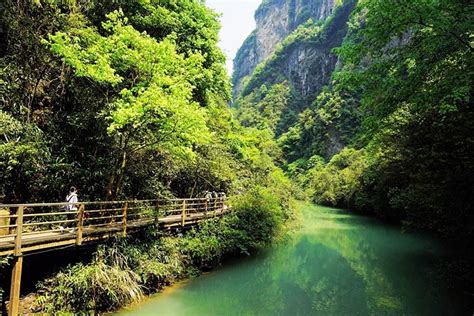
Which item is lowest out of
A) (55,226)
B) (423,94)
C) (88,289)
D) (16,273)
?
(88,289)

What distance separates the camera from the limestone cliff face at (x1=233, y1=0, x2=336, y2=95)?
509ft

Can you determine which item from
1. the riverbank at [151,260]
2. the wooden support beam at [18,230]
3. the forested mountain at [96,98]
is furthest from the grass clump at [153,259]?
the forested mountain at [96,98]

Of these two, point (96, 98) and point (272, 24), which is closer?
point (96, 98)

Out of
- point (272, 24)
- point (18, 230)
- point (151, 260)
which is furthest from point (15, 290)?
point (272, 24)

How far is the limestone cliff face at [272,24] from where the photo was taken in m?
155

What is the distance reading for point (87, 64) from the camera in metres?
11.2

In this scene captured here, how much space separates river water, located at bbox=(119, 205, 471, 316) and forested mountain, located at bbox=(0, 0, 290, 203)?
15.5ft

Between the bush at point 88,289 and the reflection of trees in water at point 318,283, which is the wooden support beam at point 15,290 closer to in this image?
the bush at point 88,289

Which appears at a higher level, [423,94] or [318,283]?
[423,94]

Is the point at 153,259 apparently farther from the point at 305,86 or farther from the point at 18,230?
the point at 305,86

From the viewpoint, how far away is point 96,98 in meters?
14.0

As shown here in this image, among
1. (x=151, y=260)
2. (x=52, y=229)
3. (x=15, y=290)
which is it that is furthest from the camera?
(x=151, y=260)

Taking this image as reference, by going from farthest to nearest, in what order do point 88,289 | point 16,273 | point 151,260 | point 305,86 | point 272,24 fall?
1. point 272,24
2. point 305,86
3. point 151,260
4. point 88,289
5. point 16,273

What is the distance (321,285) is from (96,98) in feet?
38.0
